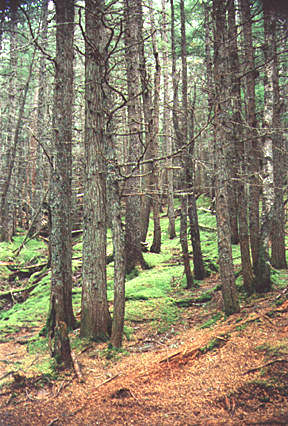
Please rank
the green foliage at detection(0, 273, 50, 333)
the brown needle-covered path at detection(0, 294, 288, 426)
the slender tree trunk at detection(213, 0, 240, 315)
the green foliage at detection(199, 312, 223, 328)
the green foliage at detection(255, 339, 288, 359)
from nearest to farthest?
the brown needle-covered path at detection(0, 294, 288, 426), the green foliage at detection(255, 339, 288, 359), the slender tree trunk at detection(213, 0, 240, 315), the green foliage at detection(199, 312, 223, 328), the green foliage at detection(0, 273, 50, 333)

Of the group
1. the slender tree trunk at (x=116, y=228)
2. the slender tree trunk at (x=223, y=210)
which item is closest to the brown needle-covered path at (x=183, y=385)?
the slender tree trunk at (x=223, y=210)

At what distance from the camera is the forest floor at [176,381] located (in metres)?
3.06

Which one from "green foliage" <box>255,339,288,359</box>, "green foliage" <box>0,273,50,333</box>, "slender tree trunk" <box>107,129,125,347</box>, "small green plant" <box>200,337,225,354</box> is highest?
"slender tree trunk" <box>107,129,125,347</box>

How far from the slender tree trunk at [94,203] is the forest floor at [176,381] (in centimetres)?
57

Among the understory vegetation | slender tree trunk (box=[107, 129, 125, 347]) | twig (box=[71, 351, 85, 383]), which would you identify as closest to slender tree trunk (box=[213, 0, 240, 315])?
the understory vegetation

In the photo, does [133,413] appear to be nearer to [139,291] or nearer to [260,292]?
[260,292]

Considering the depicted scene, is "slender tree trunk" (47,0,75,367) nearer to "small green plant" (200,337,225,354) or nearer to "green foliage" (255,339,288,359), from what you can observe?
"small green plant" (200,337,225,354)

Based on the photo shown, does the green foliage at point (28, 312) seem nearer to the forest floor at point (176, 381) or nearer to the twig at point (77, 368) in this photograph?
the forest floor at point (176, 381)

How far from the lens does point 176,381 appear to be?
418 centimetres

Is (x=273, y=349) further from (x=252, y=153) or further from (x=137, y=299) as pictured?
(x=137, y=299)

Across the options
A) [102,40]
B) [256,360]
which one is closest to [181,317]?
[256,360]

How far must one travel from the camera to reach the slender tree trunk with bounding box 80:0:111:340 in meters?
6.26

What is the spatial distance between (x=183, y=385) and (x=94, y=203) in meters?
3.72

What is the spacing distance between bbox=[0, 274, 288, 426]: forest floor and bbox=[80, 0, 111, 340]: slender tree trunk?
0.57 metres
